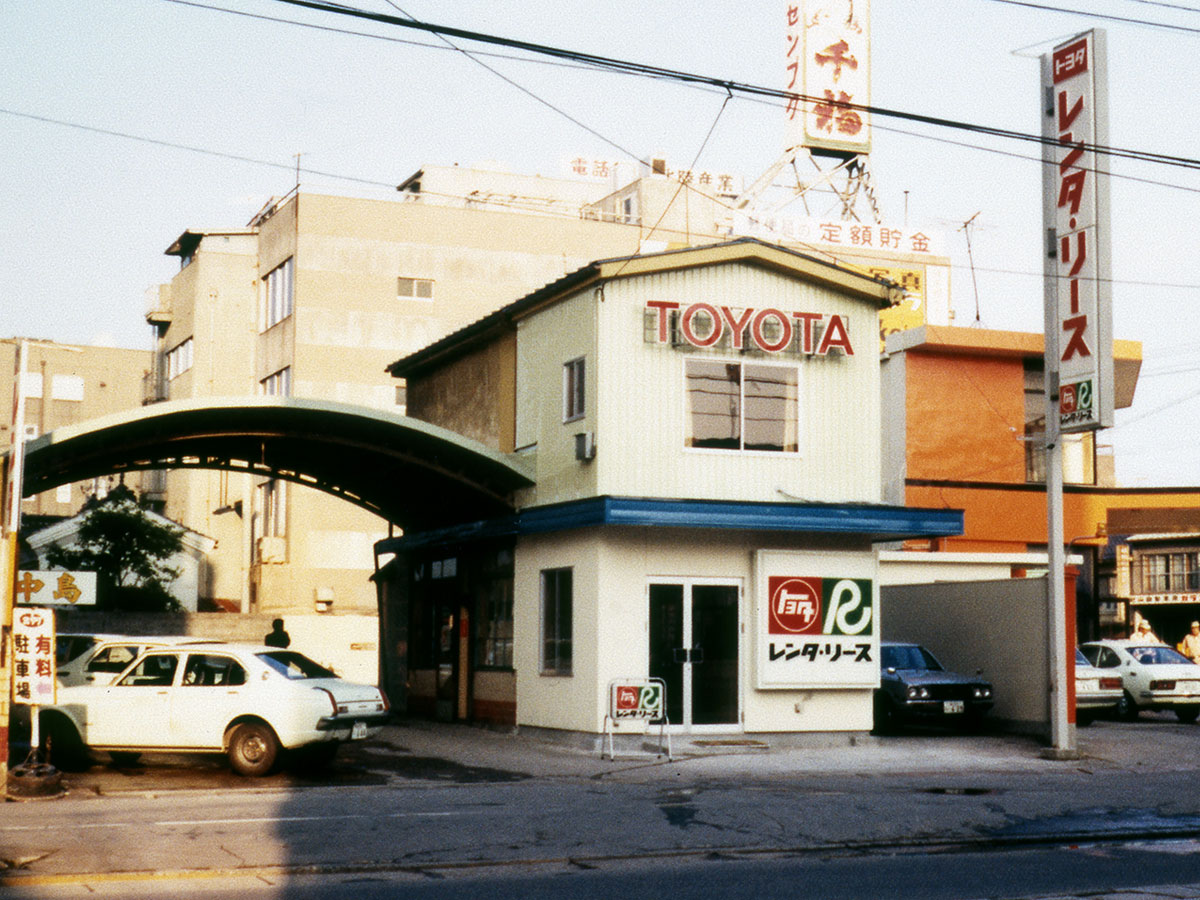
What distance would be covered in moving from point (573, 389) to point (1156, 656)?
44.0 ft

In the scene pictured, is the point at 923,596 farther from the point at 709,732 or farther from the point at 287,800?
the point at 287,800

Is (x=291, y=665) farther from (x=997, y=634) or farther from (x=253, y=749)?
(x=997, y=634)

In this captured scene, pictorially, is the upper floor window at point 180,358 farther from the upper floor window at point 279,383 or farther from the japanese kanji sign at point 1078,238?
the japanese kanji sign at point 1078,238

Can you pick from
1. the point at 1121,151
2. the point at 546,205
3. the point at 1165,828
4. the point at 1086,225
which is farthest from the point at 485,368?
the point at 546,205

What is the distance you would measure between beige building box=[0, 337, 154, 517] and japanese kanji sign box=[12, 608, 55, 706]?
62.6 m

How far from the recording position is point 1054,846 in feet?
41.2

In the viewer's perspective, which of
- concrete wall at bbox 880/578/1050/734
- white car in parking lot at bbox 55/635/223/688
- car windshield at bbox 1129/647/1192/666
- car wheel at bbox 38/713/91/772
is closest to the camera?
car wheel at bbox 38/713/91/772

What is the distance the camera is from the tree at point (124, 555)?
44.2 metres

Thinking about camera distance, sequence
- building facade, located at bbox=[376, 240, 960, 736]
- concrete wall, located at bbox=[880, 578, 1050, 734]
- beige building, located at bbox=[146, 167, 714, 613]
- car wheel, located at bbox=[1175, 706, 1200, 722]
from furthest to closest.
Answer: beige building, located at bbox=[146, 167, 714, 613]
car wheel, located at bbox=[1175, 706, 1200, 722]
concrete wall, located at bbox=[880, 578, 1050, 734]
building facade, located at bbox=[376, 240, 960, 736]

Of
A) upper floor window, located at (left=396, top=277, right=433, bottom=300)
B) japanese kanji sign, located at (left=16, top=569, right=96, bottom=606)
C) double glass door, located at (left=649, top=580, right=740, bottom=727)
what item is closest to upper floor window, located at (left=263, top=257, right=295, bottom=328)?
upper floor window, located at (left=396, top=277, right=433, bottom=300)

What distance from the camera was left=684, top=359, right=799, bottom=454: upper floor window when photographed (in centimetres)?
2136

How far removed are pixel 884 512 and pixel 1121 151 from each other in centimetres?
763

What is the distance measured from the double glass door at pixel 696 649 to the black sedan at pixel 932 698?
2.95m

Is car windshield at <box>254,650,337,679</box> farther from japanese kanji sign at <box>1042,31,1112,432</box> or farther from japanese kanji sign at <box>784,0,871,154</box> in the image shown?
japanese kanji sign at <box>784,0,871,154</box>
